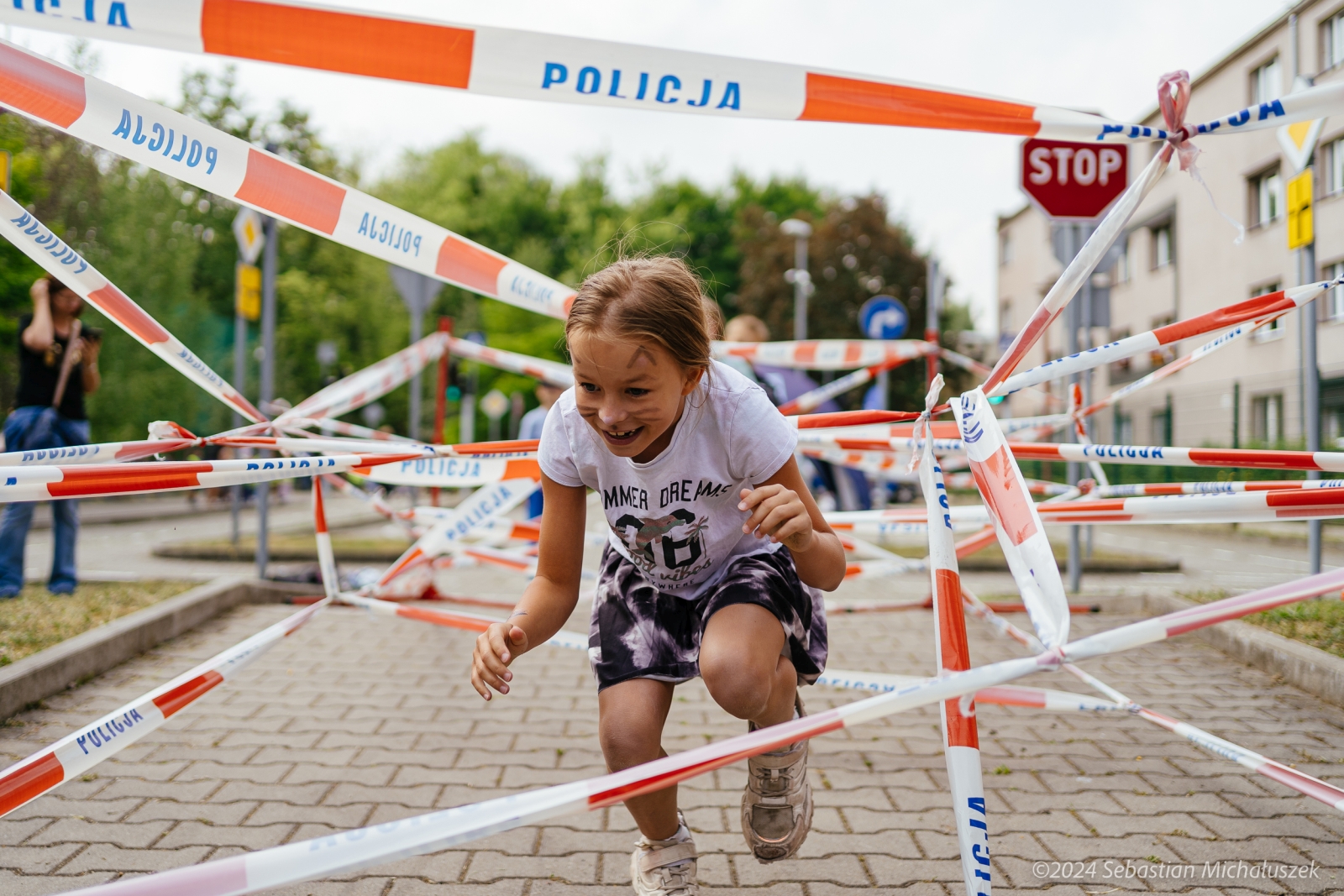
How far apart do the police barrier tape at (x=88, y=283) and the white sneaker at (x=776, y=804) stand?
189 centimetres

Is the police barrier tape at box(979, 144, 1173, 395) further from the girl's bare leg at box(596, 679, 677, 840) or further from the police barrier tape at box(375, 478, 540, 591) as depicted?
the police barrier tape at box(375, 478, 540, 591)

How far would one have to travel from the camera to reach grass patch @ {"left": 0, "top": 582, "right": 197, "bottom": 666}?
4.54 metres

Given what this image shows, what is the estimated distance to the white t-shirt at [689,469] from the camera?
7.44ft

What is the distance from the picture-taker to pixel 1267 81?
2338cm

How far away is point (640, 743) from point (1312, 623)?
4478 mm

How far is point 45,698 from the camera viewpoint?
13.3 ft

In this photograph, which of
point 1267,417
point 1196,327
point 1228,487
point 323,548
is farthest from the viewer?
point 1267,417

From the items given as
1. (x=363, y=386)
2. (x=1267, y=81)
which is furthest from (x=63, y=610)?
(x=1267, y=81)

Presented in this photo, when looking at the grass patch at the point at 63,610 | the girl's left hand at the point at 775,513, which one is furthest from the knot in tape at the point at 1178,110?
the grass patch at the point at 63,610

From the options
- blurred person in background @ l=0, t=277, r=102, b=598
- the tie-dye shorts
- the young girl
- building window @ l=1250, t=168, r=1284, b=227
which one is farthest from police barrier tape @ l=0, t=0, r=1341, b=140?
building window @ l=1250, t=168, r=1284, b=227

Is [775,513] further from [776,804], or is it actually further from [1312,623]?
[1312,623]

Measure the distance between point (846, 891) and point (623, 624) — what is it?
83 centimetres

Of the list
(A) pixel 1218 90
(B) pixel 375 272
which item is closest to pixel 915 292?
(A) pixel 1218 90

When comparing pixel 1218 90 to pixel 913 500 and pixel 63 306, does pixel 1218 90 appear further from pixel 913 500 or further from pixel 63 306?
pixel 63 306
